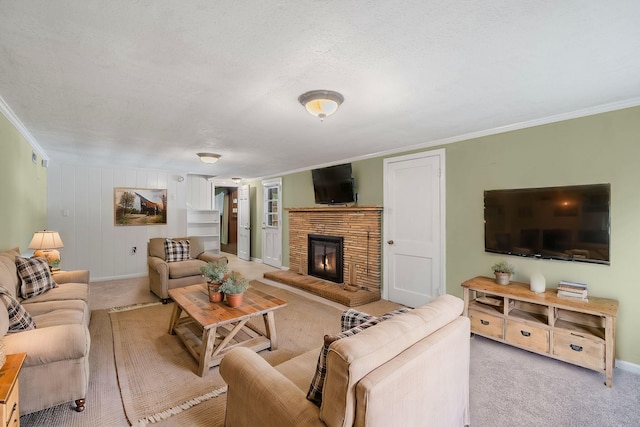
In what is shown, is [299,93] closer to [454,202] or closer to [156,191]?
[454,202]

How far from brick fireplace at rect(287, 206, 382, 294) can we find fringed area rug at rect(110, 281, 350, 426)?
91 cm

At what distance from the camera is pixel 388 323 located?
4.27 feet

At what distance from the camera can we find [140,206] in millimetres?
6012

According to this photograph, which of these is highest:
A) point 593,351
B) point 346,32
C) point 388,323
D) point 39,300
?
point 346,32

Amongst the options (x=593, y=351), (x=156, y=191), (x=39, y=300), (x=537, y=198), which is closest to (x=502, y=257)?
(x=537, y=198)

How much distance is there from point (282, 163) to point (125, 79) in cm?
347

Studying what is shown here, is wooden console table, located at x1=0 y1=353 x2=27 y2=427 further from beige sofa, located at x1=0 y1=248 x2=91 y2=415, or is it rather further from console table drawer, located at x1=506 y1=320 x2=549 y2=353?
console table drawer, located at x1=506 y1=320 x2=549 y2=353

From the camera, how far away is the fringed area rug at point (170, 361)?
6.34ft

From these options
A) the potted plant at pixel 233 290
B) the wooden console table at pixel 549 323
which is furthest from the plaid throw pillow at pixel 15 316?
the wooden console table at pixel 549 323

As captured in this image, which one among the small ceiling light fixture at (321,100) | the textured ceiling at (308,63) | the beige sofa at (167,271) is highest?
the textured ceiling at (308,63)

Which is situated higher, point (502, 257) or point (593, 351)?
point (502, 257)

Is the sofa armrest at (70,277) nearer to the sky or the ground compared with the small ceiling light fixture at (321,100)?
nearer to the ground

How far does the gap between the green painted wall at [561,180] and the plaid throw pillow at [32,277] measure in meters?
4.48

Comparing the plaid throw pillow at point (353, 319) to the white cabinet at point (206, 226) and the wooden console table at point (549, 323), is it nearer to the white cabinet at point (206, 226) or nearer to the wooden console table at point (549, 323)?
the wooden console table at point (549, 323)
